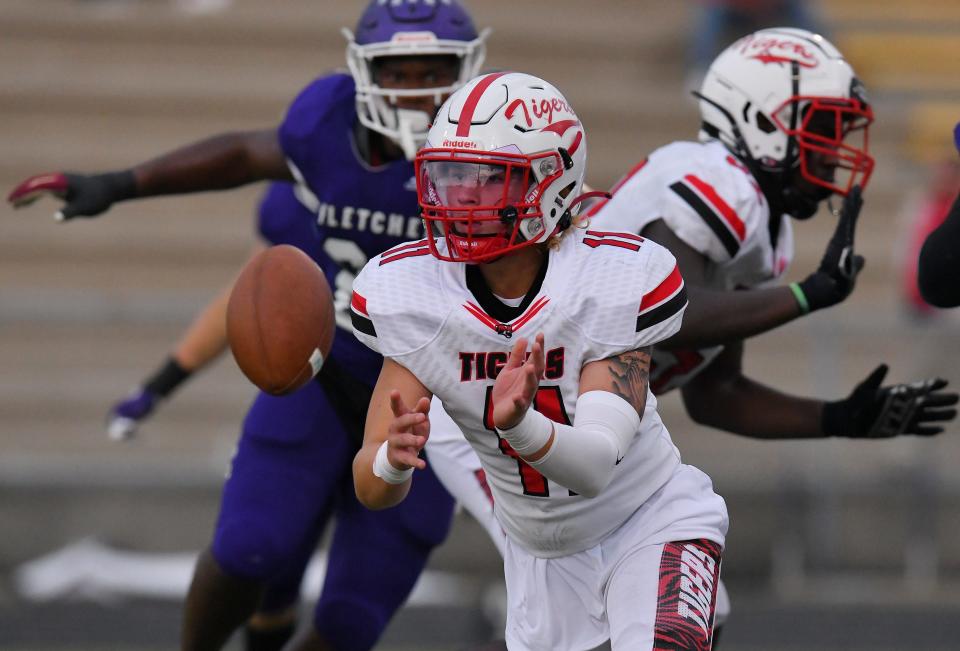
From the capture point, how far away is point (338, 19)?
9.27 meters

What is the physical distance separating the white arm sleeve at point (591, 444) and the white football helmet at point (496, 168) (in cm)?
36

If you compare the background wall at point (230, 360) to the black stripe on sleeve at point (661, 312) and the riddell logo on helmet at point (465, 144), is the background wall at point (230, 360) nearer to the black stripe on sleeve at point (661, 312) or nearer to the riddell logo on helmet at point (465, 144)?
the black stripe on sleeve at point (661, 312)

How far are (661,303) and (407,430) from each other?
0.61 m

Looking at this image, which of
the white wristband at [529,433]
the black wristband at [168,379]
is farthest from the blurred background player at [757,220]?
the black wristband at [168,379]

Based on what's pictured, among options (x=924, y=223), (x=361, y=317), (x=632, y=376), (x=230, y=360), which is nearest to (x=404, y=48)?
(x=361, y=317)

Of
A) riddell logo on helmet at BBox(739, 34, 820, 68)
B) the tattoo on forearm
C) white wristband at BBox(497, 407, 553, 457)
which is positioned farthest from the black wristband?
white wristband at BBox(497, 407, 553, 457)

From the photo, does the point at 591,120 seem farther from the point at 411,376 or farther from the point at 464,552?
the point at 411,376

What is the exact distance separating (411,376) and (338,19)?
21.2 ft

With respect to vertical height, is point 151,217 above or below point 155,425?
above

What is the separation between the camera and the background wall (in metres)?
6.87

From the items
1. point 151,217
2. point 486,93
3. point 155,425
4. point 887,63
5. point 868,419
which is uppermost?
point 486,93

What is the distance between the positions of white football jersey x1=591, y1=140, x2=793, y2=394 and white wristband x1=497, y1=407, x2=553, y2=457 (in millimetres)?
1046

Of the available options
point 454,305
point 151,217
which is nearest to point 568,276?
point 454,305

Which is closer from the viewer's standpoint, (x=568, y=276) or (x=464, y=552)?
(x=568, y=276)
